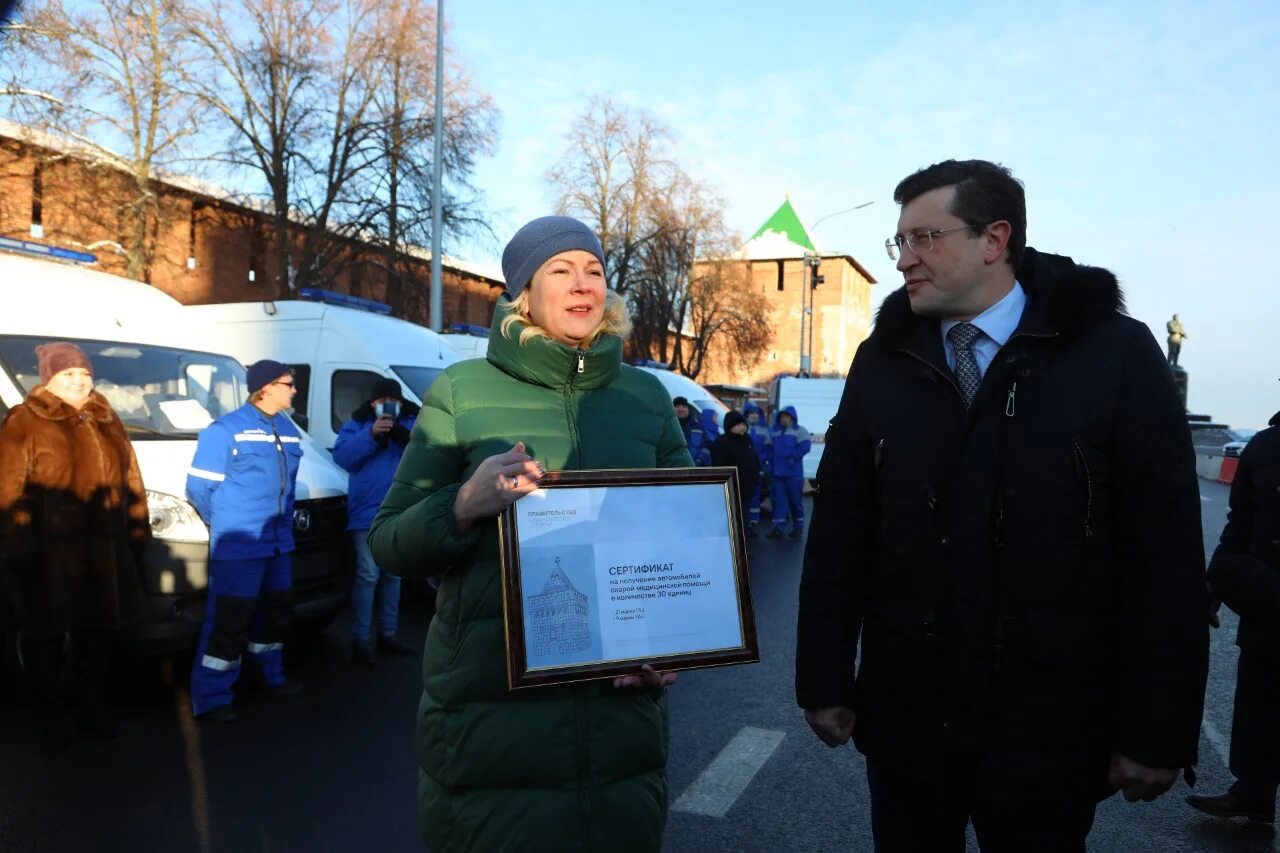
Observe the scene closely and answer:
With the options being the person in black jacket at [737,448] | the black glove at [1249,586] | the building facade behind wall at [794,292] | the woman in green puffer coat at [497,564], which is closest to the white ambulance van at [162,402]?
the woman in green puffer coat at [497,564]

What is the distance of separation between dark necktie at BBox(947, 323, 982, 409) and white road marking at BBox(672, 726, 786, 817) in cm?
254

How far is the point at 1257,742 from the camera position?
401cm

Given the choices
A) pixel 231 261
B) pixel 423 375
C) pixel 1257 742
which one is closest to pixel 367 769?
pixel 1257 742

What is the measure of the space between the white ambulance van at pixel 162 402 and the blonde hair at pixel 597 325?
405 centimetres

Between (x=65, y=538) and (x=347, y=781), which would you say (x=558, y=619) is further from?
(x=65, y=538)

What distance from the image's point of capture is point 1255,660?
4012mm

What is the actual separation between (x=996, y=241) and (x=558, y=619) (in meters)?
1.41

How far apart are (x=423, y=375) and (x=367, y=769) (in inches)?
234

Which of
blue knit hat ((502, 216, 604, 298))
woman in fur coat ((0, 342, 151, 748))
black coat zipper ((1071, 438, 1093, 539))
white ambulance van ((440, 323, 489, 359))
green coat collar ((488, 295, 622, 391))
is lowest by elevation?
woman in fur coat ((0, 342, 151, 748))

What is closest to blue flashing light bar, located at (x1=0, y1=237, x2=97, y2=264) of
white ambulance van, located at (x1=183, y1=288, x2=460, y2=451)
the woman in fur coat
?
the woman in fur coat

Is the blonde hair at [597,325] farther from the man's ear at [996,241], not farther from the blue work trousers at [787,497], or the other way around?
the blue work trousers at [787,497]

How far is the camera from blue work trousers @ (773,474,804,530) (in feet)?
47.2

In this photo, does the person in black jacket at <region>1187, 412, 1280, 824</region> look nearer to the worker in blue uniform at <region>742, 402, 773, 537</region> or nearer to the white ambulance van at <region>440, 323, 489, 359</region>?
the white ambulance van at <region>440, 323, 489, 359</region>

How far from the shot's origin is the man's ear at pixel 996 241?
2.29m
